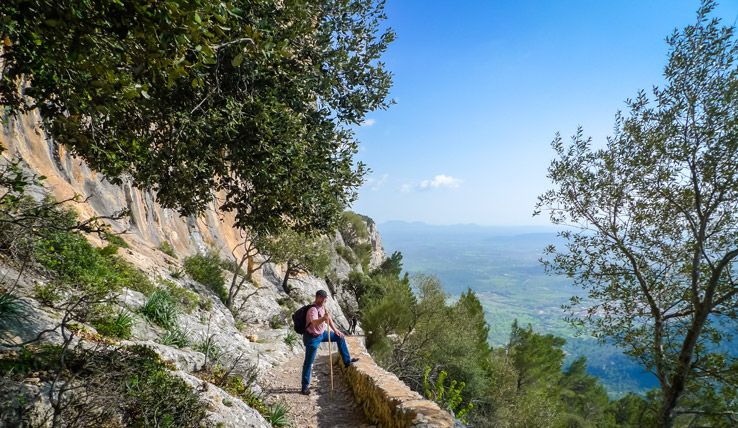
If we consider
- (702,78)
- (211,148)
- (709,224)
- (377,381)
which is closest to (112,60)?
(211,148)

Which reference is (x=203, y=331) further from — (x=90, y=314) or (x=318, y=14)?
(x=318, y=14)

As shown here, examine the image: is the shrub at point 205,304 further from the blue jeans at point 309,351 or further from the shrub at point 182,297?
the blue jeans at point 309,351

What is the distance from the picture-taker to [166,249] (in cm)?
1934

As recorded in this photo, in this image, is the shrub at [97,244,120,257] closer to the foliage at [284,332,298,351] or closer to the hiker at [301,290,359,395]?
the hiker at [301,290,359,395]

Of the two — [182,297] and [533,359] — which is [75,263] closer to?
[182,297]

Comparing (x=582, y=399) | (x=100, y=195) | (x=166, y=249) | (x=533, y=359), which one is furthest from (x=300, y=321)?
(x=582, y=399)

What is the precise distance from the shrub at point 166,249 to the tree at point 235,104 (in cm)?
1494

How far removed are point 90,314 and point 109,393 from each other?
10.8 ft

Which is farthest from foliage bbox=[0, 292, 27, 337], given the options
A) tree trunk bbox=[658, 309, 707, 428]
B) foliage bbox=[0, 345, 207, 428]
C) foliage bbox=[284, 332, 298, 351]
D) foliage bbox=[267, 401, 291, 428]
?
tree trunk bbox=[658, 309, 707, 428]

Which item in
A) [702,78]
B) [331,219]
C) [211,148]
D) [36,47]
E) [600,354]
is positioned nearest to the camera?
[36,47]

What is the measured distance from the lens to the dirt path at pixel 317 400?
318 inches

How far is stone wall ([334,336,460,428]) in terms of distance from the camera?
6108mm

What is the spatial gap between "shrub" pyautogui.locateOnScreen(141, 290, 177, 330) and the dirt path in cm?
326

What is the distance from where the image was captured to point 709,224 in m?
10.1
